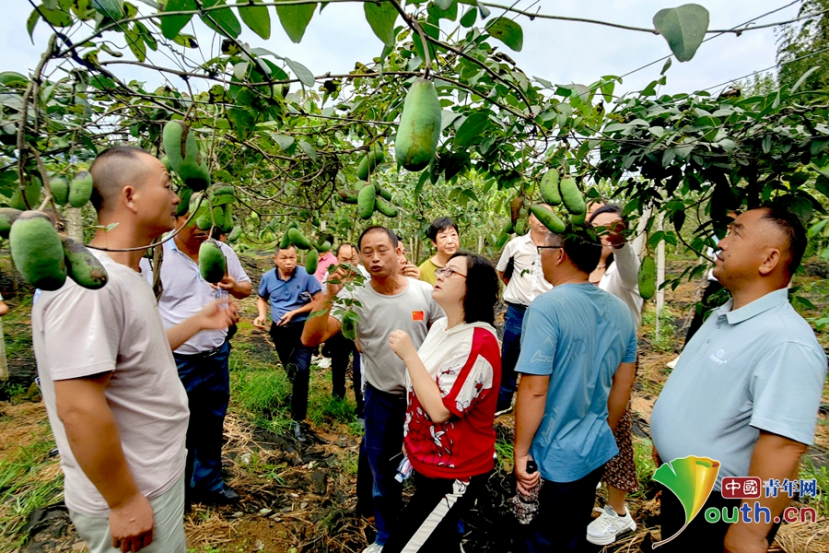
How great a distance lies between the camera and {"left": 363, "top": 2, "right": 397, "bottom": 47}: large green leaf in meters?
0.68

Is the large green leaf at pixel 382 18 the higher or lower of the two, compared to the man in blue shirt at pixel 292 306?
higher

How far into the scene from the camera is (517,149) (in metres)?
1.53

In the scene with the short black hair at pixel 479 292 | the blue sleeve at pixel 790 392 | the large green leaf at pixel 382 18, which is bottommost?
the blue sleeve at pixel 790 392

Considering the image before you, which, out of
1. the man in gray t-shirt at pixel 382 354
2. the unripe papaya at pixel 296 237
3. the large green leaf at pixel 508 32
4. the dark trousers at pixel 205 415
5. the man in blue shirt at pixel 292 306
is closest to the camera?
the large green leaf at pixel 508 32

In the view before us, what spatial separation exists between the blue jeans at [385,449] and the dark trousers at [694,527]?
3.65ft

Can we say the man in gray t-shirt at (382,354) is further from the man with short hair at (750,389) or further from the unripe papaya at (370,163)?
the man with short hair at (750,389)

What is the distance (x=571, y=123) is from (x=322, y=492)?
8.75 feet

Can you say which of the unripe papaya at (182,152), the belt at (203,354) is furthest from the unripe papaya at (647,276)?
the belt at (203,354)

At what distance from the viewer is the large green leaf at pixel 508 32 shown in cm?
90

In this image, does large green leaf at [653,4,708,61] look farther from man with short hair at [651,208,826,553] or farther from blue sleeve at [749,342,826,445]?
blue sleeve at [749,342,826,445]

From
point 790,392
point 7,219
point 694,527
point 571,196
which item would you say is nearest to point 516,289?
point 694,527

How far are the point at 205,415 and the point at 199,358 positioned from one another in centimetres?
36

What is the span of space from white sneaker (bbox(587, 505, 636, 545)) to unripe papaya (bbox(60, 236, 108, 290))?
2.51 metres
